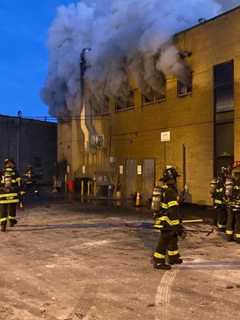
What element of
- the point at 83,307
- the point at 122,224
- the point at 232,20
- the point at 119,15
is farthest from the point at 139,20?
the point at 83,307

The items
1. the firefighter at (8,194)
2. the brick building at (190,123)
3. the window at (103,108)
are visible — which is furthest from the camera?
the window at (103,108)

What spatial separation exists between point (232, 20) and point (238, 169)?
301 inches

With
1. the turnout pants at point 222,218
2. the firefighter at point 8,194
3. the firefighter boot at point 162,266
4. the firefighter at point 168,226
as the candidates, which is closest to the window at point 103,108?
the firefighter at point 8,194

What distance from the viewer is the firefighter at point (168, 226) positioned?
7.31 metres

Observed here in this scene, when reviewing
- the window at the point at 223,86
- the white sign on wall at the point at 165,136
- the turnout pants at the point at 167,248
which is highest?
the window at the point at 223,86

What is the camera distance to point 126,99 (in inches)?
949

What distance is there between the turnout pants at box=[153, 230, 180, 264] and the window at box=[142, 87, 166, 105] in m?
14.1

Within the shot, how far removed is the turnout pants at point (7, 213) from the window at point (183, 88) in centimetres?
977

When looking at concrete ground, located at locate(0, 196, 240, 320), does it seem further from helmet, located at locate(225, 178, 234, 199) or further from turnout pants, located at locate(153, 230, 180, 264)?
helmet, located at locate(225, 178, 234, 199)

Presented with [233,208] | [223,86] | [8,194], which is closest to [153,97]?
[223,86]

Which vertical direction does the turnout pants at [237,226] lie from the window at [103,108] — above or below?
below

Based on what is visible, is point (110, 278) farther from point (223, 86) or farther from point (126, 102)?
point (126, 102)

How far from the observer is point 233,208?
998 centimetres

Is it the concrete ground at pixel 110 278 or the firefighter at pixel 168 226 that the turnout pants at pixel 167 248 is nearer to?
the firefighter at pixel 168 226
